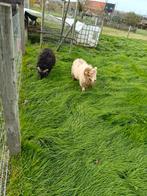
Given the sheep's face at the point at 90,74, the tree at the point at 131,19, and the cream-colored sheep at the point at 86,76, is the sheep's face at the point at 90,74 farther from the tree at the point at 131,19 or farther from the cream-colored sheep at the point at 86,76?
the tree at the point at 131,19

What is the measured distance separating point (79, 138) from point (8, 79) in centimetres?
162

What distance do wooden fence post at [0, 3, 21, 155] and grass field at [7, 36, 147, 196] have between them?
0.37 metres

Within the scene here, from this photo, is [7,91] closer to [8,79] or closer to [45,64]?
[8,79]

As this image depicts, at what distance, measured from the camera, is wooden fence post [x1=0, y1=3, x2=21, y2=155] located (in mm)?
2143

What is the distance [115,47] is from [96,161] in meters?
7.85

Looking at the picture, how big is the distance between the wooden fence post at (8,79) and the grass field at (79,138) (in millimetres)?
374

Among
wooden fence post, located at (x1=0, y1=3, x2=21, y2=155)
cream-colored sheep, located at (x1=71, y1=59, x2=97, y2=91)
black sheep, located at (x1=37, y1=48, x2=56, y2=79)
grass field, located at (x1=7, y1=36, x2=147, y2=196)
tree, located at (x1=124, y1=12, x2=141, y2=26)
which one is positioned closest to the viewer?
wooden fence post, located at (x1=0, y1=3, x2=21, y2=155)

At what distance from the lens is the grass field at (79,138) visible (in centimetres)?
292

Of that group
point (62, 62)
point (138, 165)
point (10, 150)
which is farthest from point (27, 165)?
point (62, 62)

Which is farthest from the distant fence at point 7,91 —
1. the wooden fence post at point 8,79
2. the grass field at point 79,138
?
the grass field at point 79,138

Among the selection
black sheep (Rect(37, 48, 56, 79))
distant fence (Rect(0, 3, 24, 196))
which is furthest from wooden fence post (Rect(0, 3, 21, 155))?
black sheep (Rect(37, 48, 56, 79))

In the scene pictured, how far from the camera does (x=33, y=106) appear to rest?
436cm

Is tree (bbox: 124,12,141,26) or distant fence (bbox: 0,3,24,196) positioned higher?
distant fence (bbox: 0,3,24,196)

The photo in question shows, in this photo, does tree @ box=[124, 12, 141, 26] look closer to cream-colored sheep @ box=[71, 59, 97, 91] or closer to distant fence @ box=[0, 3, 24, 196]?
cream-colored sheep @ box=[71, 59, 97, 91]
